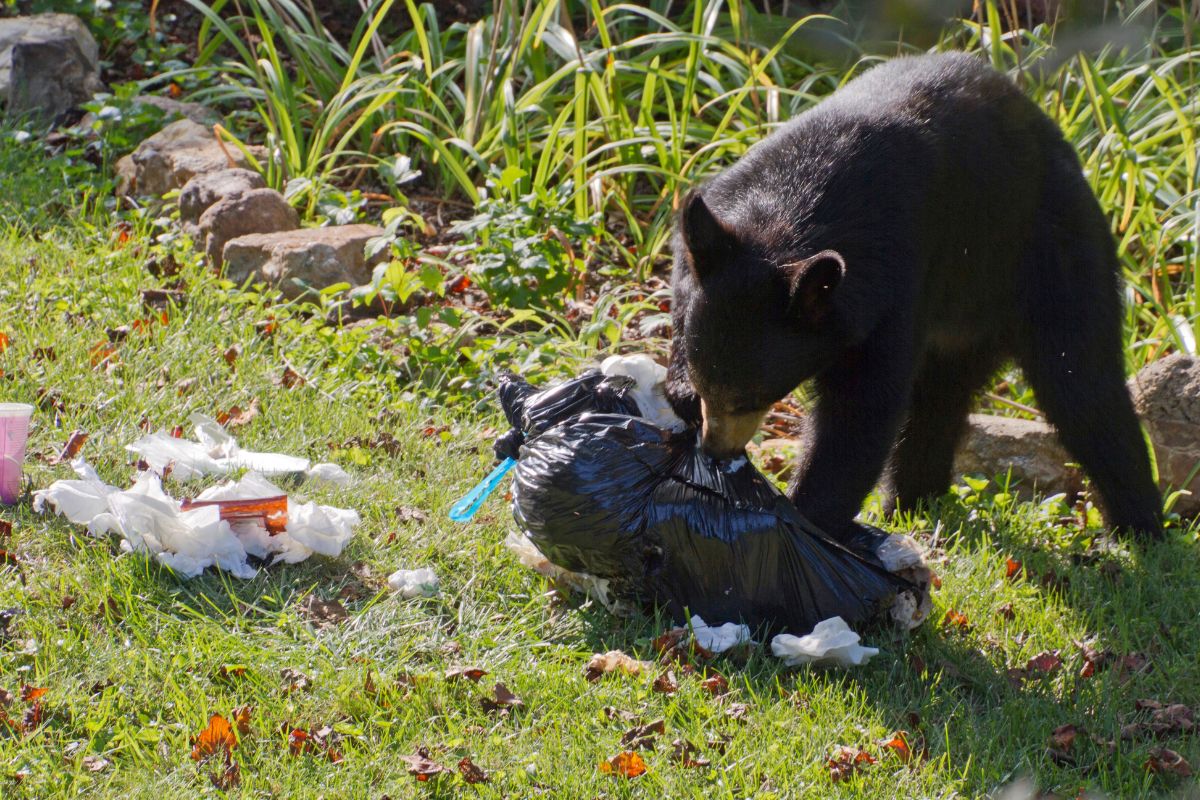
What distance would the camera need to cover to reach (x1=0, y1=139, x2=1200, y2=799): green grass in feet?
9.58

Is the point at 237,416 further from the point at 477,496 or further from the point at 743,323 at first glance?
the point at 743,323

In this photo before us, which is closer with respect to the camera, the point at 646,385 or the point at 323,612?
the point at 323,612

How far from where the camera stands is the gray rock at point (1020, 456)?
4.79 metres

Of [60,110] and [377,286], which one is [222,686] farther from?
[60,110]

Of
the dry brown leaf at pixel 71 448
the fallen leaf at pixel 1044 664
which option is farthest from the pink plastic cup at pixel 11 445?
the fallen leaf at pixel 1044 664

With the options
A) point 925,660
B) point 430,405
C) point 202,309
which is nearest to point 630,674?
point 925,660

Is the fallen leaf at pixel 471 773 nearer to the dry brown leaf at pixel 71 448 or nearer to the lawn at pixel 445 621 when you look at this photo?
the lawn at pixel 445 621

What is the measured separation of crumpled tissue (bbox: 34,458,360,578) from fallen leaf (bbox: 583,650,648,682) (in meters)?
0.88

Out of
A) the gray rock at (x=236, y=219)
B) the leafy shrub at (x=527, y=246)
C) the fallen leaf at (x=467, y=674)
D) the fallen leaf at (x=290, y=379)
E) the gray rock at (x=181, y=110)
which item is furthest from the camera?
the gray rock at (x=181, y=110)

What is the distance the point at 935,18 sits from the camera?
385 cm

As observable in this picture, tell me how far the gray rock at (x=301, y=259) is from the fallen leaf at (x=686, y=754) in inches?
129

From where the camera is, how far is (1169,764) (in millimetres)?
3076

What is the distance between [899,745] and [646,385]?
1354 mm

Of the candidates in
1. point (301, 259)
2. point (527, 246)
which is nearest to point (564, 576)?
point (527, 246)
